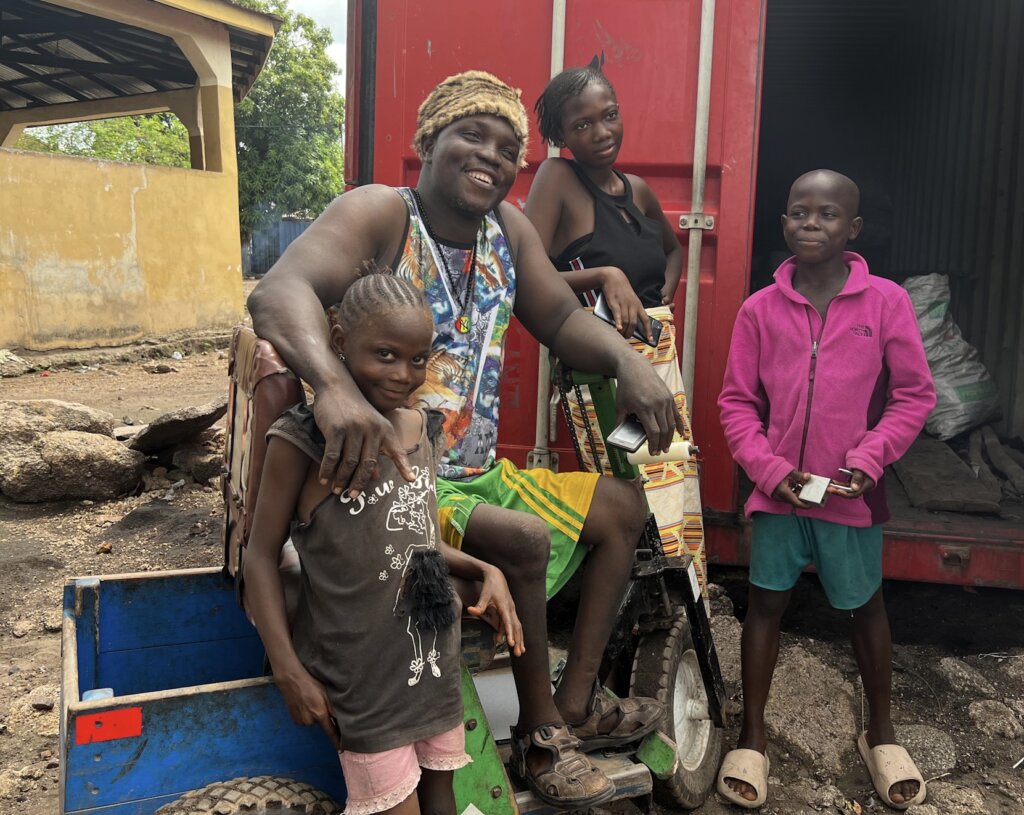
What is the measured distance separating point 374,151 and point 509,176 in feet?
5.30

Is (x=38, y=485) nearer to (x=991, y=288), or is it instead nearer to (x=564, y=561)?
(x=564, y=561)

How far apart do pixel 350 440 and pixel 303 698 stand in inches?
19.7

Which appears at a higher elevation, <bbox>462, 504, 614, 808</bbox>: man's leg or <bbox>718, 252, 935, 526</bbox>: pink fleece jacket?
<bbox>718, 252, 935, 526</bbox>: pink fleece jacket

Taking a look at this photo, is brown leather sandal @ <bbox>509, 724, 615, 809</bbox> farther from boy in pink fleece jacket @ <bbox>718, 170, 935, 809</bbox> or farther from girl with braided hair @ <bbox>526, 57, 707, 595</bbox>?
girl with braided hair @ <bbox>526, 57, 707, 595</bbox>

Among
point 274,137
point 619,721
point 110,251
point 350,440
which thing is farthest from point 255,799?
point 274,137

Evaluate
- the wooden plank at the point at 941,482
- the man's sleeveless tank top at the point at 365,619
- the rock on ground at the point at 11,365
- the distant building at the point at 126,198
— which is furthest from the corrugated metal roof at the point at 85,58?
the man's sleeveless tank top at the point at 365,619

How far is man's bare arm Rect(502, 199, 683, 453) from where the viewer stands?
2.30m

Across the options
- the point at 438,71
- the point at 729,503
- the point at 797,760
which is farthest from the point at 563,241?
the point at 797,760

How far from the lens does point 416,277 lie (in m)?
2.37

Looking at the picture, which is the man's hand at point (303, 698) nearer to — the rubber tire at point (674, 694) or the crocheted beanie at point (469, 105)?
the rubber tire at point (674, 694)

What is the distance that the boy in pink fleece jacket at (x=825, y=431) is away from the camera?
2707mm

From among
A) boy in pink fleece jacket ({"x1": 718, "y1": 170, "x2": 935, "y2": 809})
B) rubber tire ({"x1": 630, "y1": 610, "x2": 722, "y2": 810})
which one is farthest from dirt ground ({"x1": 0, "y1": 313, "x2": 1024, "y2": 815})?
boy in pink fleece jacket ({"x1": 718, "y1": 170, "x2": 935, "y2": 809})

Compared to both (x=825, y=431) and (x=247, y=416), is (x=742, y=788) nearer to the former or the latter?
(x=825, y=431)

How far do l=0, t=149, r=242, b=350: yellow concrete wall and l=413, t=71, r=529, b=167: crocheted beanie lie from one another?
9029 millimetres
